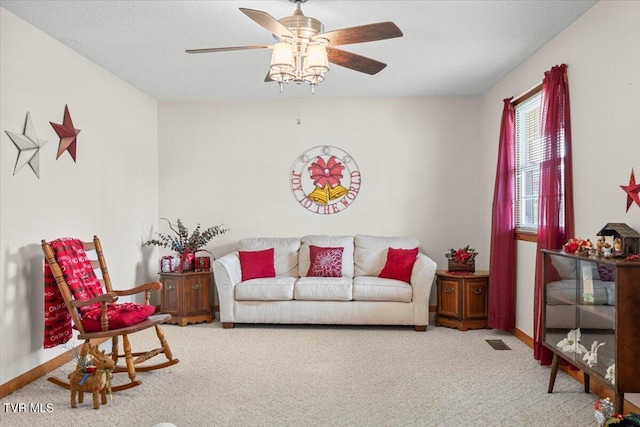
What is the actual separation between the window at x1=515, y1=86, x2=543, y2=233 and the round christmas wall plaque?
1892 millimetres

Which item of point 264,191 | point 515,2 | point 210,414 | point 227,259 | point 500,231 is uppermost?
point 515,2

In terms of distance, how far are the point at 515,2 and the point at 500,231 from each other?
2.27 m

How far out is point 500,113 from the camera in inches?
200

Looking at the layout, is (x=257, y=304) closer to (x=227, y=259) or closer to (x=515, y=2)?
(x=227, y=259)

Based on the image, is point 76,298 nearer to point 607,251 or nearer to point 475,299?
point 607,251

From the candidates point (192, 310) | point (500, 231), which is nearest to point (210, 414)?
point (192, 310)

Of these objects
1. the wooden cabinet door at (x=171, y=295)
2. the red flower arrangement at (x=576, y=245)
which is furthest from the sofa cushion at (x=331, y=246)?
the red flower arrangement at (x=576, y=245)

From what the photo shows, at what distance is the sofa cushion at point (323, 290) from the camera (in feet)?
16.3

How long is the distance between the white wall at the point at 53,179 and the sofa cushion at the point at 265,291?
1265 mm

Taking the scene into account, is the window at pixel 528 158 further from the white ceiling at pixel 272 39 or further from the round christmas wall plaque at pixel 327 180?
the round christmas wall plaque at pixel 327 180

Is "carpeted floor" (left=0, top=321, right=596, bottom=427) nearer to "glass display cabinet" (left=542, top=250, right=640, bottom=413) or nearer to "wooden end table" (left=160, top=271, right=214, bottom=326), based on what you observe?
"glass display cabinet" (left=542, top=250, right=640, bottom=413)

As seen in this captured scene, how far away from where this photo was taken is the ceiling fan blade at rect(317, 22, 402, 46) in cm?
255

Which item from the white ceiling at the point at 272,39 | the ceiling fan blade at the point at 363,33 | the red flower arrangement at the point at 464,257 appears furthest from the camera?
the red flower arrangement at the point at 464,257

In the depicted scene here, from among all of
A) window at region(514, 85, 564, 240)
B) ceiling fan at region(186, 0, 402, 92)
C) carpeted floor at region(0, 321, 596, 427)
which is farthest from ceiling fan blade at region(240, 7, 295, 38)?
window at region(514, 85, 564, 240)
